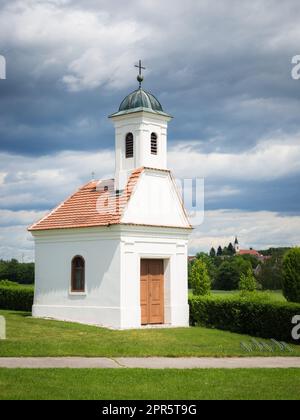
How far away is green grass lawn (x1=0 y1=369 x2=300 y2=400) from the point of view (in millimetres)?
11586

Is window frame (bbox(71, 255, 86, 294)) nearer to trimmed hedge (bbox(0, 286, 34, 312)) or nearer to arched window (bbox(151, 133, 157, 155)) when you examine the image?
arched window (bbox(151, 133, 157, 155))

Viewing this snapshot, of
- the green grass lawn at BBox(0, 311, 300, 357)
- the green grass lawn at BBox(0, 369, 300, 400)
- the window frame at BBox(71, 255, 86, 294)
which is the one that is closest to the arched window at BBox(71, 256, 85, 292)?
the window frame at BBox(71, 255, 86, 294)

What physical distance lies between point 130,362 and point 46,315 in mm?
11858

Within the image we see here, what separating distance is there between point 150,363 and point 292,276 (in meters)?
11.0

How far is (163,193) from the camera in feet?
86.3

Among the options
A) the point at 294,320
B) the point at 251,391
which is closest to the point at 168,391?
the point at 251,391

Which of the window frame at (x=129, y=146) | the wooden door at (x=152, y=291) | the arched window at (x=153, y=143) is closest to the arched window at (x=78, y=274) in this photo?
the wooden door at (x=152, y=291)

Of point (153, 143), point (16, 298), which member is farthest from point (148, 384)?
point (16, 298)

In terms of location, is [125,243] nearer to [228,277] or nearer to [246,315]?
[246,315]

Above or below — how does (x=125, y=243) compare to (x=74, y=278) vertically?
above

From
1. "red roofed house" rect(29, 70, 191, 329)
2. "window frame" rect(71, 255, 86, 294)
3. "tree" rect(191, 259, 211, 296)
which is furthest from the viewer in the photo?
"tree" rect(191, 259, 211, 296)

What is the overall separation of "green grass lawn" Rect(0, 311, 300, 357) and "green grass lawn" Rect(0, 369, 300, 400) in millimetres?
3206

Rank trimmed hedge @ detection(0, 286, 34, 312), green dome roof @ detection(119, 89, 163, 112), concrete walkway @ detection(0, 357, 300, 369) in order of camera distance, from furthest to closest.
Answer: trimmed hedge @ detection(0, 286, 34, 312)
green dome roof @ detection(119, 89, 163, 112)
concrete walkway @ detection(0, 357, 300, 369)

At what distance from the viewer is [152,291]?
25.7m
